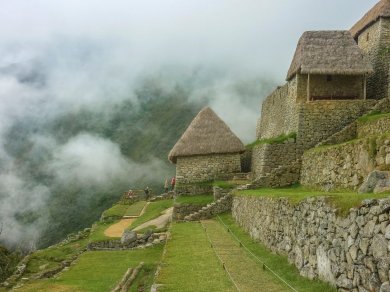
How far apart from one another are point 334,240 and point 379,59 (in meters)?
16.2

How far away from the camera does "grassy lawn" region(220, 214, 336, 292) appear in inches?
324

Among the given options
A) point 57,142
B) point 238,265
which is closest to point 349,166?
point 238,265

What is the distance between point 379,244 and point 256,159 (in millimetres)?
18285

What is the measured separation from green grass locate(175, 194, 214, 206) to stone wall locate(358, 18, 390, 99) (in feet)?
28.2

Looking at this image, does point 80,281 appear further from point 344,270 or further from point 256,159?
point 256,159

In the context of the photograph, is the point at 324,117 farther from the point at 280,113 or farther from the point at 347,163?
the point at 347,163

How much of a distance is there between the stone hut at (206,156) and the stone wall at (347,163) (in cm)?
730

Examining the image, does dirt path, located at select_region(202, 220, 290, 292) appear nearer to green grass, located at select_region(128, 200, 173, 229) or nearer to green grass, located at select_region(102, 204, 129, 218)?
green grass, located at select_region(128, 200, 173, 229)

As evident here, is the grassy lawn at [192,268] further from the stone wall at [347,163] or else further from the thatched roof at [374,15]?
the thatched roof at [374,15]

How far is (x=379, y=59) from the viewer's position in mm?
21906

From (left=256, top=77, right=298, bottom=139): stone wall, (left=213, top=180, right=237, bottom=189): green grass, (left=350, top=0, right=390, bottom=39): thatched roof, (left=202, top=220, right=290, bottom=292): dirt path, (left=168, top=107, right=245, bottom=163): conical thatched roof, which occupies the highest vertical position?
(left=350, top=0, right=390, bottom=39): thatched roof

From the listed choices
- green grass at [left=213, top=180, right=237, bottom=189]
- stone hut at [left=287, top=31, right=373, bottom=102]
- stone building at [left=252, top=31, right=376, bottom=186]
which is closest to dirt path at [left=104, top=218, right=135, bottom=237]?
green grass at [left=213, top=180, right=237, bottom=189]

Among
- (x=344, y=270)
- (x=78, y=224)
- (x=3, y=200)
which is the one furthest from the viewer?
(x=3, y=200)

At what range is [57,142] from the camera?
61938 mm
